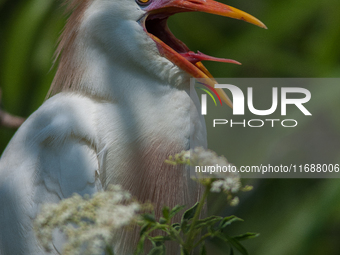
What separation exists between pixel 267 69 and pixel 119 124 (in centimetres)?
95

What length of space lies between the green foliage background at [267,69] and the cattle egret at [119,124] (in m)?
0.52

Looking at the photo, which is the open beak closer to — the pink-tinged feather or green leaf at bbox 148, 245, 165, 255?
the pink-tinged feather

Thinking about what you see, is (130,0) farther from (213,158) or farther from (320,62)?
(320,62)

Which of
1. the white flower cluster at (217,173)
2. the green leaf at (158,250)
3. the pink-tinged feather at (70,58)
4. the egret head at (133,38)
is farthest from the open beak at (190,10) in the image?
the green leaf at (158,250)

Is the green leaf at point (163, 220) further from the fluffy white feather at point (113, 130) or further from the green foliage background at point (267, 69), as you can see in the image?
the green foliage background at point (267, 69)

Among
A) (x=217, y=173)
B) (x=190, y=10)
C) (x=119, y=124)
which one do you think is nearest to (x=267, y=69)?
(x=190, y=10)

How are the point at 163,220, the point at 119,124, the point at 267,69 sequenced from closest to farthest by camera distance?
the point at 163,220 < the point at 119,124 < the point at 267,69

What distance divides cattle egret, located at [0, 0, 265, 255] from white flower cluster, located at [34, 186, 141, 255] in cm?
43

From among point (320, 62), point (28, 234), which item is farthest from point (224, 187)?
point (320, 62)

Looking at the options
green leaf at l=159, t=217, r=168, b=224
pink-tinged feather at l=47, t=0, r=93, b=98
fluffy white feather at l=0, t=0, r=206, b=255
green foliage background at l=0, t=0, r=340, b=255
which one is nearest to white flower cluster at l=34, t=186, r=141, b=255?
green leaf at l=159, t=217, r=168, b=224

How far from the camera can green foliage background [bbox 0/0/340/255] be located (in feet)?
4.39

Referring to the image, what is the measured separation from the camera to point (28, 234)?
86cm

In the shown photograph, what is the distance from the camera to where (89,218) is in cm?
42

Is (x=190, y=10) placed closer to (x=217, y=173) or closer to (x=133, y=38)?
(x=133, y=38)
